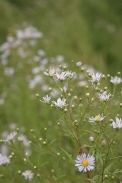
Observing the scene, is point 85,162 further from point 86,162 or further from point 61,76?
point 61,76

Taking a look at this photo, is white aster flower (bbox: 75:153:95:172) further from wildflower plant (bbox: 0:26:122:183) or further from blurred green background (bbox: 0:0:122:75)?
blurred green background (bbox: 0:0:122:75)

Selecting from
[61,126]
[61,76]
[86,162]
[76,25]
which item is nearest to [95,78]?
[61,76]

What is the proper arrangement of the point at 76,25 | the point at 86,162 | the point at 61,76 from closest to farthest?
the point at 86,162
the point at 61,76
the point at 76,25

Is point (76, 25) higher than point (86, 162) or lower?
higher

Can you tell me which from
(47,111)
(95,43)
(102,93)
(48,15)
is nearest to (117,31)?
(95,43)

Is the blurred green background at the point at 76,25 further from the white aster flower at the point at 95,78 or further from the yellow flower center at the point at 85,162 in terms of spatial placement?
the yellow flower center at the point at 85,162

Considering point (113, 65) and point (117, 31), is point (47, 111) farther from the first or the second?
point (117, 31)

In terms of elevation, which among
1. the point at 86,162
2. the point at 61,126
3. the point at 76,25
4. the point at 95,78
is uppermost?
the point at 76,25
